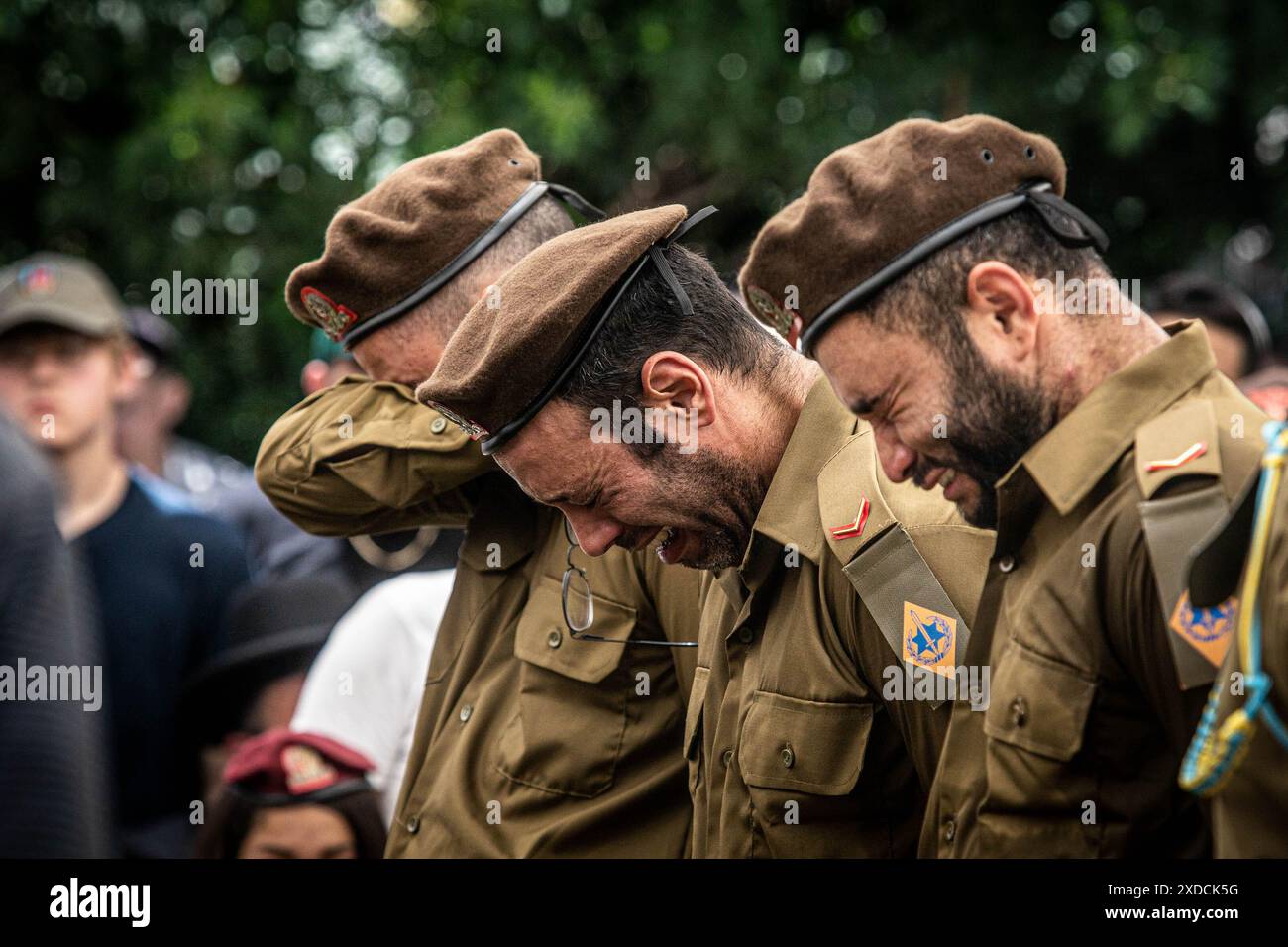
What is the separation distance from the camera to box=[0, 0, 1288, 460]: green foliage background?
695 centimetres

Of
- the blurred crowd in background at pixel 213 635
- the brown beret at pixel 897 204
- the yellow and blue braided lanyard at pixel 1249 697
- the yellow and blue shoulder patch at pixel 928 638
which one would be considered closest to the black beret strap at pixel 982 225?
the brown beret at pixel 897 204

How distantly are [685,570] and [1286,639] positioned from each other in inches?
60.1

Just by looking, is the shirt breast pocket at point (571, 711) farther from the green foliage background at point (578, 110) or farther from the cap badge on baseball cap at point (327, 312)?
the green foliage background at point (578, 110)

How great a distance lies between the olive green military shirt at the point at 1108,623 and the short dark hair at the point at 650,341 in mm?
622

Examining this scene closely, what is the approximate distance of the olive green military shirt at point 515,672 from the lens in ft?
9.67

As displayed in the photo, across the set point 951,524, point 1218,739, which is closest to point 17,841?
point 1218,739

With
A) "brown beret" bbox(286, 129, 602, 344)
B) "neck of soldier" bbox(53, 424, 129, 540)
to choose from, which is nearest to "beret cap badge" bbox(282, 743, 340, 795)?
"brown beret" bbox(286, 129, 602, 344)

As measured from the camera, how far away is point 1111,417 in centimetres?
213

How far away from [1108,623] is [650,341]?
93cm

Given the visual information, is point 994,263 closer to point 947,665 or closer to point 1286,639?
point 947,665

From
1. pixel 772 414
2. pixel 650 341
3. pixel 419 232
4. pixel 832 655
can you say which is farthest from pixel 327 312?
pixel 832 655

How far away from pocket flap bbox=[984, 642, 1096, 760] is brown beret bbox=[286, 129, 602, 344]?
1.55 meters

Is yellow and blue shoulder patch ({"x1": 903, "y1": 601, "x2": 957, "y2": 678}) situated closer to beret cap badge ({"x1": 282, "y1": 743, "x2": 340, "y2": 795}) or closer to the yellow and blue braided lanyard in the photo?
the yellow and blue braided lanyard

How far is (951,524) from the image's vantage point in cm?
250
